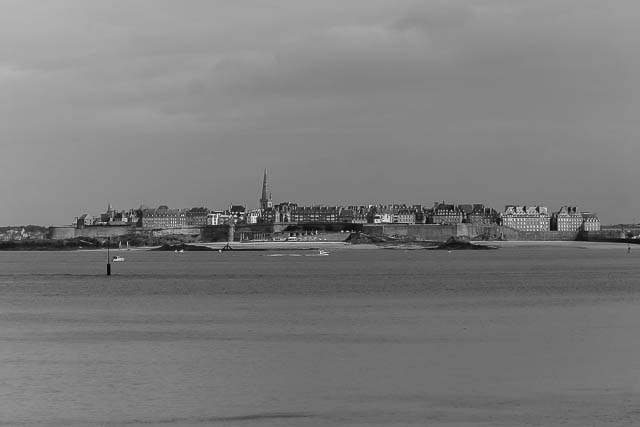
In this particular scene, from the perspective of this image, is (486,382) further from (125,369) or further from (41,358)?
(41,358)

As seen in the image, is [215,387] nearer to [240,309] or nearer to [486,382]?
[486,382]

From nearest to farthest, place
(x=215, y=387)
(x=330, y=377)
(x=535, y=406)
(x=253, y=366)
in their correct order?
(x=535, y=406), (x=215, y=387), (x=330, y=377), (x=253, y=366)

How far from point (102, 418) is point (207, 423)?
193 centimetres

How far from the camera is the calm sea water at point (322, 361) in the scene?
19250 millimetres

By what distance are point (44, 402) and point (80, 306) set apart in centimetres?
2666

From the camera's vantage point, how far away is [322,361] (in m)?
26.1

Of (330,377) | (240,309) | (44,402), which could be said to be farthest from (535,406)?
(240,309)

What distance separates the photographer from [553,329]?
33938 mm

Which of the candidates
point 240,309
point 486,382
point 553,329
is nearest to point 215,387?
point 486,382

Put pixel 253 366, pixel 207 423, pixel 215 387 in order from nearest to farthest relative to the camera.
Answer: pixel 207 423
pixel 215 387
pixel 253 366

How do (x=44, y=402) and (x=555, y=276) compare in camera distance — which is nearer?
(x=44, y=402)

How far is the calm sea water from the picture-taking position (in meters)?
19.2

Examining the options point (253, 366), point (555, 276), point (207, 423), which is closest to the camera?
point (207, 423)

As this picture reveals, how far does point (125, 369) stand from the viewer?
24.9 m
